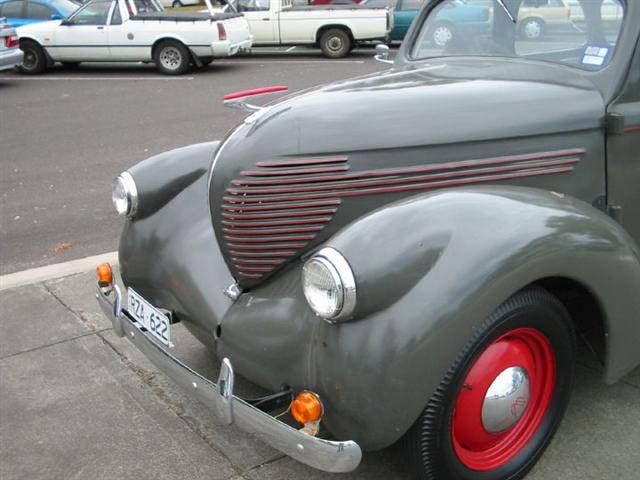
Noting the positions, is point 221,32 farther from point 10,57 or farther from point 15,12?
point 15,12

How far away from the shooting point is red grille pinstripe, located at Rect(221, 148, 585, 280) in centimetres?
291

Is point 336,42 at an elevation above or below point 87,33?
below

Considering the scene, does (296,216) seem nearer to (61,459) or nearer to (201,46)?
(61,459)

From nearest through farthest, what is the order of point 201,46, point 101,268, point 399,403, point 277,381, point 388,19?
point 399,403, point 277,381, point 101,268, point 201,46, point 388,19

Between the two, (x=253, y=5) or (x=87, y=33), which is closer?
(x=87, y=33)

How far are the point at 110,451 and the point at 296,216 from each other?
1259 millimetres

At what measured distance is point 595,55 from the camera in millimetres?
3369

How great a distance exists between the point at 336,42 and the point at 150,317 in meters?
13.7

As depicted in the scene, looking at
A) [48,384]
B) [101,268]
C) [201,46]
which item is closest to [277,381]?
[101,268]

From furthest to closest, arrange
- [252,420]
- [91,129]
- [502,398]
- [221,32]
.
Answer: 1. [221,32]
2. [91,129]
3. [502,398]
4. [252,420]

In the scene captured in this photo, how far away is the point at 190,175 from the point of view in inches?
143

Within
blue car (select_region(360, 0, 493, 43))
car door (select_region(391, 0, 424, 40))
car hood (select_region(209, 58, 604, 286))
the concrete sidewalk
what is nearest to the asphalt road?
car door (select_region(391, 0, 424, 40))

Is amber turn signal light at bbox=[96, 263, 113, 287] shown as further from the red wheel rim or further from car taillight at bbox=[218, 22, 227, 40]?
car taillight at bbox=[218, 22, 227, 40]

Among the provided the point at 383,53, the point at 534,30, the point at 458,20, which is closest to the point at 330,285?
the point at 534,30
